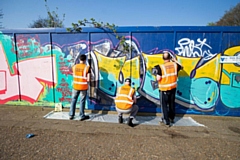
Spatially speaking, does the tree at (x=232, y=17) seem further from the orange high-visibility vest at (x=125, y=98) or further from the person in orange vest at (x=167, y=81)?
the orange high-visibility vest at (x=125, y=98)

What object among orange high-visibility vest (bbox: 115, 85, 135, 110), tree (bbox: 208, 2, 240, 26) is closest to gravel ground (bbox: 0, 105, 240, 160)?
orange high-visibility vest (bbox: 115, 85, 135, 110)

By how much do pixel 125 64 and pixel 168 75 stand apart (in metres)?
1.41

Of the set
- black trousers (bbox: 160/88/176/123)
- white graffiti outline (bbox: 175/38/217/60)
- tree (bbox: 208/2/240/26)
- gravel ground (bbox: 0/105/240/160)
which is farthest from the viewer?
tree (bbox: 208/2/240/26)

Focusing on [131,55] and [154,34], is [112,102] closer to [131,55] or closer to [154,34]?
[131,55]

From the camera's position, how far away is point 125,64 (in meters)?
4.60

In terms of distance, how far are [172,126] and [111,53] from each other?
2.80 m

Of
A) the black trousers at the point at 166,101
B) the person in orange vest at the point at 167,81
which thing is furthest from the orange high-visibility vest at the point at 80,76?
the black trousers at the point at 166,101

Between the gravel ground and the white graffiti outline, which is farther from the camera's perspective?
the white graffiti outline

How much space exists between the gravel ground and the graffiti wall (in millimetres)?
837

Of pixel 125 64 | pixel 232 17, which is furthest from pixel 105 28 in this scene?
pixel 232 17

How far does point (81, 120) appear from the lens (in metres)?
4.25

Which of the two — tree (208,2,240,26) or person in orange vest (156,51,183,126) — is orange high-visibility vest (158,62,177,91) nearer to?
person in orange vest (156,51,183,126)

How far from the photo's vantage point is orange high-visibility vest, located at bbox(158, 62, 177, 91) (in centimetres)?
378

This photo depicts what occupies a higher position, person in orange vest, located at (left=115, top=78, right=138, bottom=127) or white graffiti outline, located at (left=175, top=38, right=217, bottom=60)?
white graffiti outline, located at (left=175, top=38, right=217, bottom=60)
